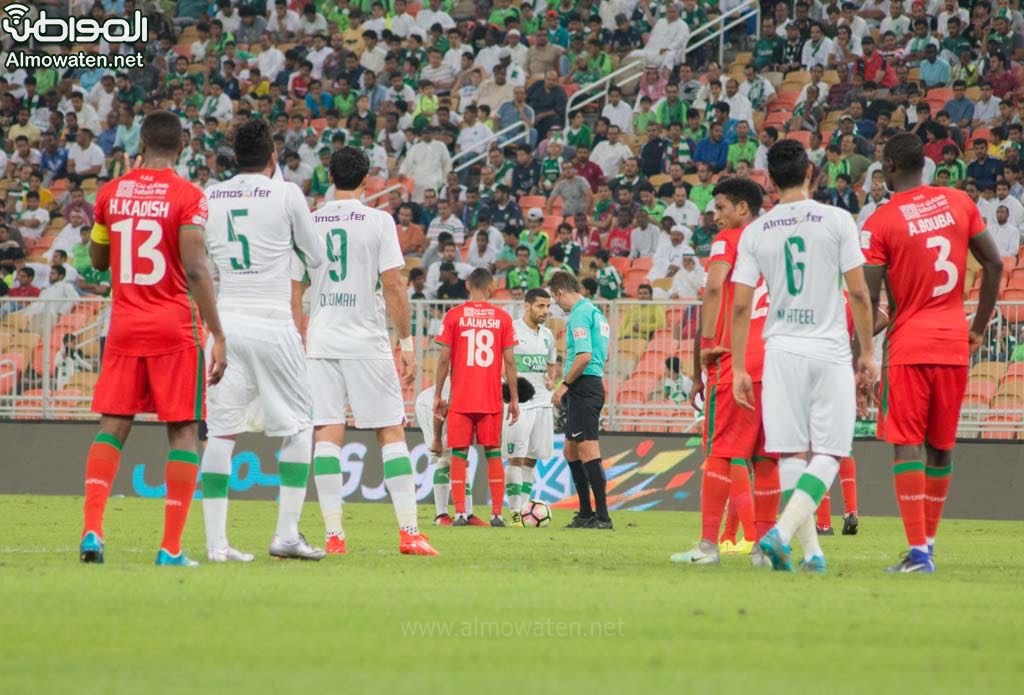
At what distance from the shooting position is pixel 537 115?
28.7m

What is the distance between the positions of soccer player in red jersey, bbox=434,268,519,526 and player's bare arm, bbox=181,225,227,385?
24.3 ft

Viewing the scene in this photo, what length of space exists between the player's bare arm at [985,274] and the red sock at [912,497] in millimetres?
880

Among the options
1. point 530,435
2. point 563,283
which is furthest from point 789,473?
point 530,435

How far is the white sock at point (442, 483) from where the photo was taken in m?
16.8

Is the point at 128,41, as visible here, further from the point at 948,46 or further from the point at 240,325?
the point at 240,325

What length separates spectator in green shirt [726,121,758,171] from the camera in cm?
2562

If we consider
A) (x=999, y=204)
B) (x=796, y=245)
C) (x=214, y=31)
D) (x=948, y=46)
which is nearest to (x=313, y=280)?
(x=796, y=245)

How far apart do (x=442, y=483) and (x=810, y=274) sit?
860 cm

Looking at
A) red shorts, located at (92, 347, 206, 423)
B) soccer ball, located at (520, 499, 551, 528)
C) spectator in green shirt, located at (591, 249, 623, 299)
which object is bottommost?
soccer ball, located at (520, 499, 551, 528)

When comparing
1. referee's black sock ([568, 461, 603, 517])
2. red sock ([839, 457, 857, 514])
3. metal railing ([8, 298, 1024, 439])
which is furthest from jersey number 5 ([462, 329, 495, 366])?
metal railing ([8, 298, 1024, 439])

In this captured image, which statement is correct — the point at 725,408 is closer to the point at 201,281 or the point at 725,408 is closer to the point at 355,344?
the point at 355,344

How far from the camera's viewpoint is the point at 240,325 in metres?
9.38

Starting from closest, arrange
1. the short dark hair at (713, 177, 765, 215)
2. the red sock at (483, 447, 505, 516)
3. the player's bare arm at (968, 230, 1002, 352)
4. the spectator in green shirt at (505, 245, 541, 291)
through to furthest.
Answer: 1. the player's bare arm at (968, 230, 1002, 352)
2. the short dark hair at (713, 177, 765, 215)
3. the red sock at (483, 447, 505, 516)
4. the spectator in green shirt at (505, 245, 541, 291)

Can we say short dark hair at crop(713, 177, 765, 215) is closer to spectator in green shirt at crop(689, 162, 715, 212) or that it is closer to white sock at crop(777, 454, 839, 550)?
white sock at crop(777, 454, 839, 550)
